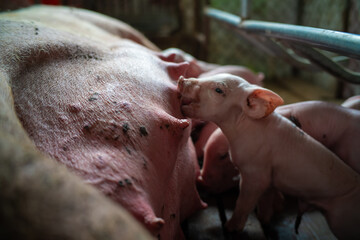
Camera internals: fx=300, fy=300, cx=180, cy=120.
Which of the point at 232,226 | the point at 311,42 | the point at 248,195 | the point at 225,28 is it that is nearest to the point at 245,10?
the point at 311,42

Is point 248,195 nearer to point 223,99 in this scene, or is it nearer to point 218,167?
point 218,167

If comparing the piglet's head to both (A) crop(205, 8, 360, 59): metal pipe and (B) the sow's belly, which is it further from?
(A) crop(205, 8, 360, 59): metal pipe

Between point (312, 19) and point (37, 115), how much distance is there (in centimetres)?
380

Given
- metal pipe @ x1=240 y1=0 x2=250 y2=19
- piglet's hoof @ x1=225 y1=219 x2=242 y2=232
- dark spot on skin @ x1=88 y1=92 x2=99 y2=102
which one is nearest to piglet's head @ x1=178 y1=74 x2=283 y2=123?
dark spot on skin @ x1=88 y1=92 x2=99 y2=102

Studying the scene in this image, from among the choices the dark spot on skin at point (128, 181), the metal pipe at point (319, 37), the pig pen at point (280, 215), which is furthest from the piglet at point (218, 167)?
the dark spot on skin at point (128, 181)

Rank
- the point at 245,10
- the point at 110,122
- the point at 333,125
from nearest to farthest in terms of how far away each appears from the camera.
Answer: the point at 110,122 → the point at 333,125 → the point at 245,10

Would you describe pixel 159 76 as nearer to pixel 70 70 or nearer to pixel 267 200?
pixel 70 70

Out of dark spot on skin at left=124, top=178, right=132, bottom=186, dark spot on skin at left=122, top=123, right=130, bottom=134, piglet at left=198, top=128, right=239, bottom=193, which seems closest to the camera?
dark spot on skin at left=124, top=178, right=132, bottom=186

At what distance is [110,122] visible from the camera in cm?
97

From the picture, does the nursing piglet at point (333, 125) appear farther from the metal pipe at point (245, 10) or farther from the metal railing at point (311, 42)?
the metal pipe at point (245, 10)

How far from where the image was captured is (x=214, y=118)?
1459 mm

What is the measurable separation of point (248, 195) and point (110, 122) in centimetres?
80

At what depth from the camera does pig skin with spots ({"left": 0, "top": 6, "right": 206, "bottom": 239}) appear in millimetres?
871

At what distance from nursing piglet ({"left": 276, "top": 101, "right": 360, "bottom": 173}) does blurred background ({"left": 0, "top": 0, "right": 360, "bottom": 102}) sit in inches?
71.9
